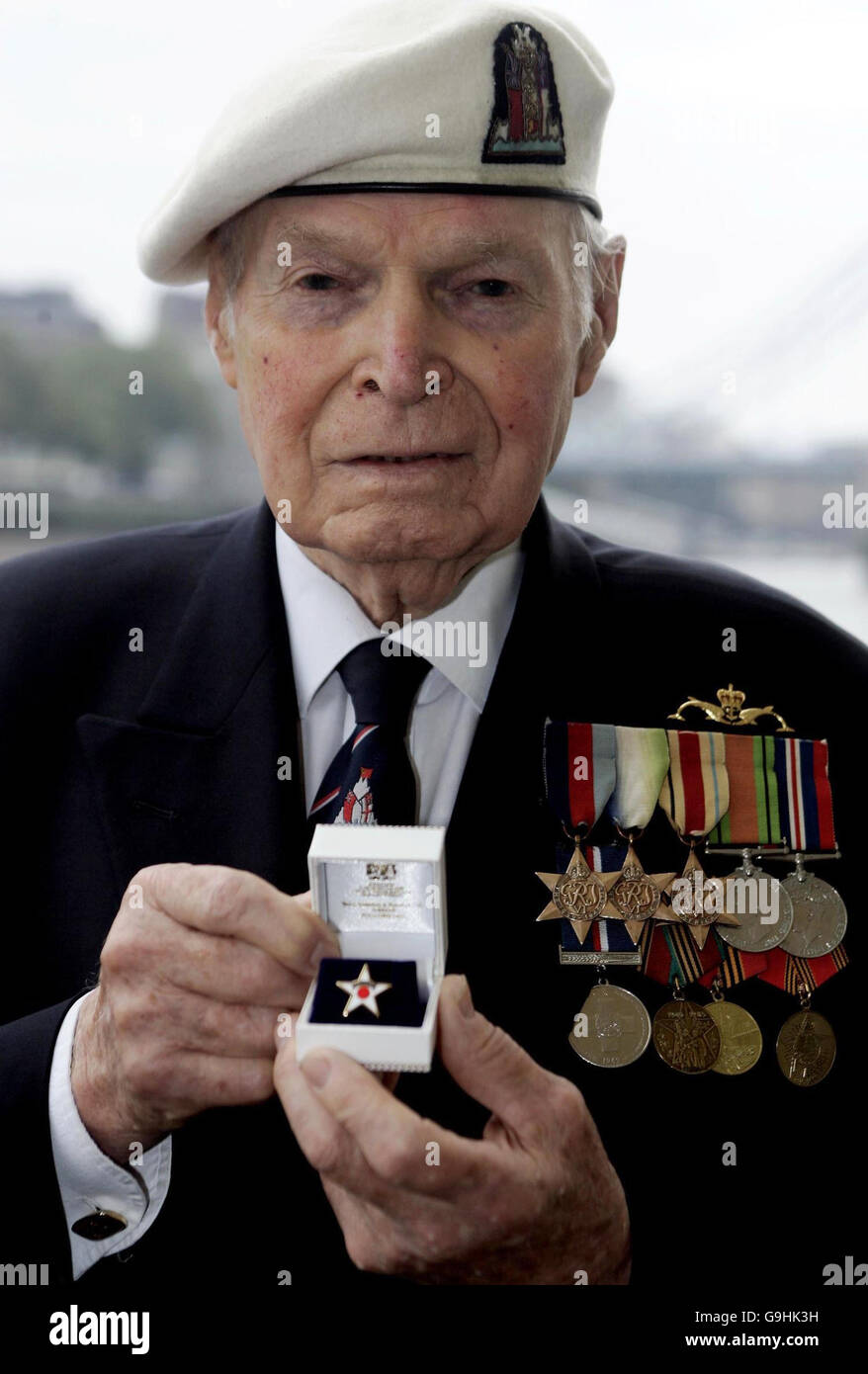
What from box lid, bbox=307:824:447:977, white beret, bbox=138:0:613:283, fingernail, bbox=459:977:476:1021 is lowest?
fingernail, bbox=459:977:476:1021

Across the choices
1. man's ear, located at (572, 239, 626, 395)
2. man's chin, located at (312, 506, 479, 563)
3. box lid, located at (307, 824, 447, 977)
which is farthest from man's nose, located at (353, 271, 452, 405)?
box lid, located at (307, 824, 447, 977)

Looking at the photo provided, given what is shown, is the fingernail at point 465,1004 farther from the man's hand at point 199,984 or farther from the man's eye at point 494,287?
the man's eye at point 494,287

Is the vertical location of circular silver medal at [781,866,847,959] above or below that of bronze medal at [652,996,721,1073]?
above

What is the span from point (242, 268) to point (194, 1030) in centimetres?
67

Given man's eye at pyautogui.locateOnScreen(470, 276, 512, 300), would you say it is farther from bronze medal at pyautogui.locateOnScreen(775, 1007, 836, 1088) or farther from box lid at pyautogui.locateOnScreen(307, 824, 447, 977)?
bronze medal at pyautogui.locateOnScreen(775, 1007, 836, 1088)

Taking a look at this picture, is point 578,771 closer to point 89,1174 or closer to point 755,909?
point 755,909

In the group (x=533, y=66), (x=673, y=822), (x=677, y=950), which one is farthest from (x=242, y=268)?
(x=677, y=950)

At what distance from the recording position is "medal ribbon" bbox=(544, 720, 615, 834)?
1.15 metres

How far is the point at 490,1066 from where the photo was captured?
0.82m

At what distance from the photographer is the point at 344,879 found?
0.83 m

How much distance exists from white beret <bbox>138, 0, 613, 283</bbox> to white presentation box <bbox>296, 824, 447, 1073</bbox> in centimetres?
54

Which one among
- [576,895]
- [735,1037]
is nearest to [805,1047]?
[735,1037]
